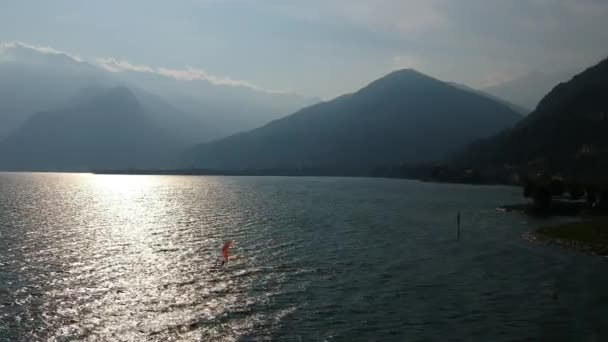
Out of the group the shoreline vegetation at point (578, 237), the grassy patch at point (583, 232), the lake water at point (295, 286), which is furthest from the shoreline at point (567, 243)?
the lake water at point (295, 286)

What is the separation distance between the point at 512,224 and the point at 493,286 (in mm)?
57180

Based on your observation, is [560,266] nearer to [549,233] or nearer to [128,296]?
[549,233]

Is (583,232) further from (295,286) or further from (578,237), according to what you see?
(295,286)

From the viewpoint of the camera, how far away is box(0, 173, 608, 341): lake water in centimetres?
3750

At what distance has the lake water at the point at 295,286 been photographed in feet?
123

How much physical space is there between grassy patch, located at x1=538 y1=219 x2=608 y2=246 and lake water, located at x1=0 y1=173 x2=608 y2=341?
6.23 meters

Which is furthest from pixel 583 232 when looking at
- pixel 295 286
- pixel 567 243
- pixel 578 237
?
pixel 295 286

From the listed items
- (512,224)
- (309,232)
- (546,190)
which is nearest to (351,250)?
(309,232)

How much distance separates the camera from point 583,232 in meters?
78.6

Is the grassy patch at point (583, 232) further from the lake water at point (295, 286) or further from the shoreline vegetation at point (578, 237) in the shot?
the lake water at point (295, 286)

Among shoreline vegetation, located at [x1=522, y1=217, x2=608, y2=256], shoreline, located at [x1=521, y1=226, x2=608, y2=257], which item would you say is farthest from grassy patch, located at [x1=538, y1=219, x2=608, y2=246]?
shoreline, located at [x1=521, y1=226, x2=608, y2=257]

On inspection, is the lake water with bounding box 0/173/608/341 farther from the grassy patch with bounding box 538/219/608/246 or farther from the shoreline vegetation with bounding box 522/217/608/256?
the grassy patch with bounding box 538/219/608/246

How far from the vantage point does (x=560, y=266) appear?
59531 mm

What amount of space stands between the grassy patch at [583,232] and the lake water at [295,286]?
6227mm
